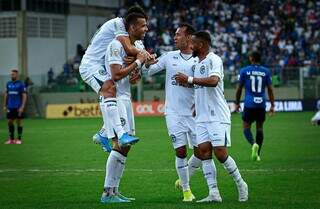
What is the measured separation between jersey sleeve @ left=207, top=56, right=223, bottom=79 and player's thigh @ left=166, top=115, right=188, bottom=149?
1.18 m

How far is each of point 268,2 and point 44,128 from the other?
72.5ft

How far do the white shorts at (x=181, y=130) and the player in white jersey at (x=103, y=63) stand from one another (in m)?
1.05

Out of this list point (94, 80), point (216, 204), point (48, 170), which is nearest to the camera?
point (216, 204)

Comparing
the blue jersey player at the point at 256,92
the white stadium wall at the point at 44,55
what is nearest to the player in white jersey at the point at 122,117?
the blue jersey player at the point at 256,92

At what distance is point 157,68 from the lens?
12938 millimetres

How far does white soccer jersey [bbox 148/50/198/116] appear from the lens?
12766 millimetres

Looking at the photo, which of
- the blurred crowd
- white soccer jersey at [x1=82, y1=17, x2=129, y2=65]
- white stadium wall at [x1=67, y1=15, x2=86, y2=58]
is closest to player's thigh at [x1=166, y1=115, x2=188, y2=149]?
white soccer jersey at [x1=82, y1=17, x2=129, y2=65]

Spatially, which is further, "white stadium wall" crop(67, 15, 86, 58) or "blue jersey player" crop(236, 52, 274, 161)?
"white stadium wall" crop(67, 15, 86, 58)

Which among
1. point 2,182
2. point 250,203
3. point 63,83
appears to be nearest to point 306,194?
point 250,203

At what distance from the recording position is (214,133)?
463 inches

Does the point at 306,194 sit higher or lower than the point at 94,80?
lower

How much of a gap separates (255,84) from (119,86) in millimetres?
8101

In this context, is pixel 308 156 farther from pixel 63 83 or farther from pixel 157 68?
pixel 63 83

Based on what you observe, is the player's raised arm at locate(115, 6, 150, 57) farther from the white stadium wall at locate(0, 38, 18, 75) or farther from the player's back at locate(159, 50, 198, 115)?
the white stadium wall at locate(0, 38, 18, 75)
